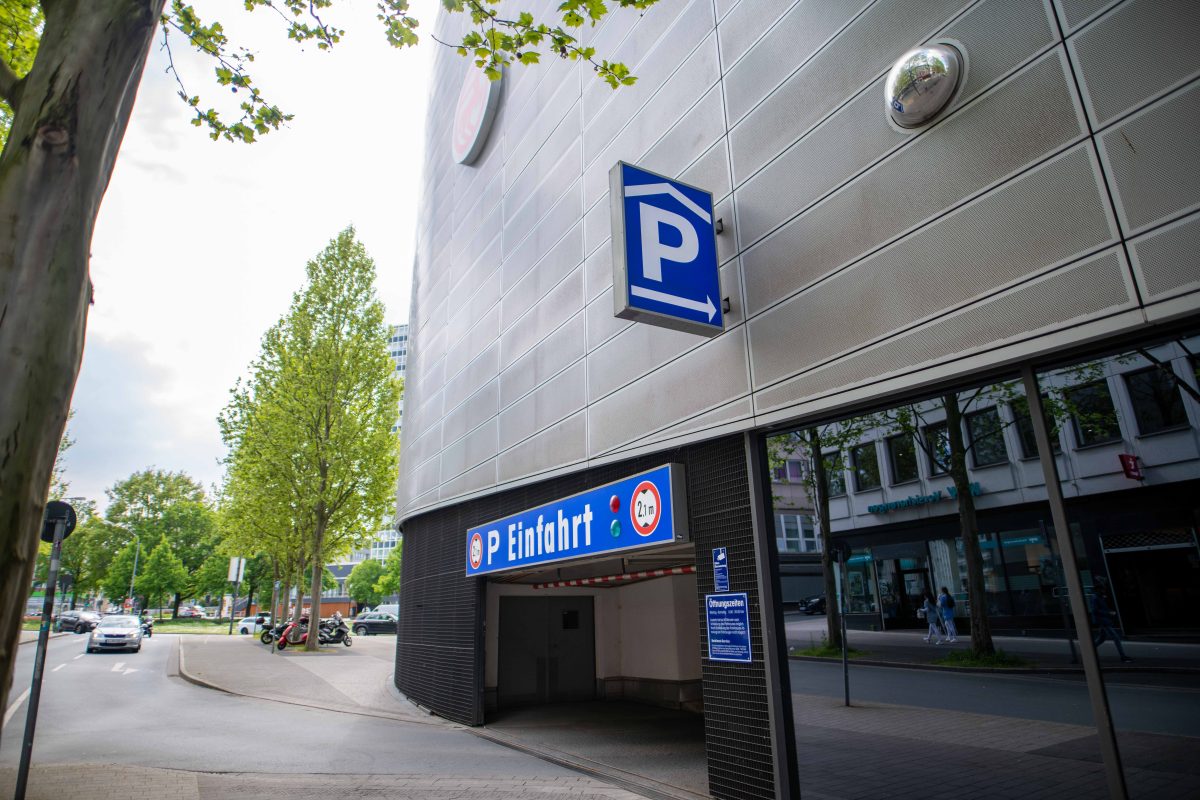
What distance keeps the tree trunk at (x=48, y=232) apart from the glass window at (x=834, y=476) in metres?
8.36

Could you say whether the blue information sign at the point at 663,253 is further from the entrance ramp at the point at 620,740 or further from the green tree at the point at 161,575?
the green tree at the point at 161,575

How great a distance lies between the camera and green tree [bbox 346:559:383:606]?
80438 millimetres

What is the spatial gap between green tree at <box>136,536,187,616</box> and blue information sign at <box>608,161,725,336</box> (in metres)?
68.4

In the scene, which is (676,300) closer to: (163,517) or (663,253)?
(663,253)

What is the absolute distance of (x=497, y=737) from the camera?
33.0ft

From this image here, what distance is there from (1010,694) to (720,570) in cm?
598

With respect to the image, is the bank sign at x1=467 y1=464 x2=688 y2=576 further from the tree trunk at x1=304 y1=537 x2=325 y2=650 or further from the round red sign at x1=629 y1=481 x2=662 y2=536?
the tree trunk at x1=304 y1=537 x2=325 y2=650

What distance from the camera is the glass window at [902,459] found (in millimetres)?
8766

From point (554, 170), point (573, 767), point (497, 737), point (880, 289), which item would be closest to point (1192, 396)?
point (880, 289)

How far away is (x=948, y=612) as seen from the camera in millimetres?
9812

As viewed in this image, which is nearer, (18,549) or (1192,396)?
(18,549)

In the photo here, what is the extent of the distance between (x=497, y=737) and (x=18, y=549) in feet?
27.9

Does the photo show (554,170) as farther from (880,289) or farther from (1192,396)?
(1192,396)

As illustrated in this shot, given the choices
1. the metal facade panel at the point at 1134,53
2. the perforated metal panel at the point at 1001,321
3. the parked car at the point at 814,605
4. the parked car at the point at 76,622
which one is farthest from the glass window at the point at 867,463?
the parked car at the point at 76,622
